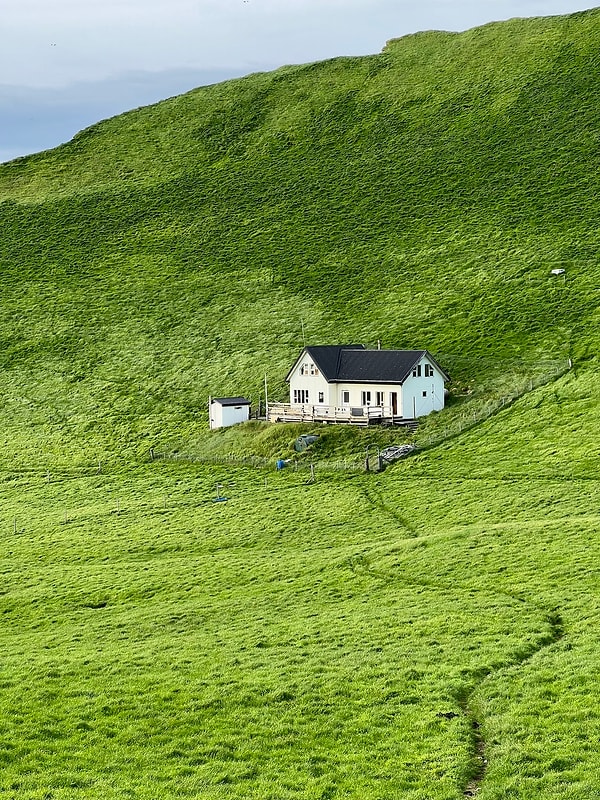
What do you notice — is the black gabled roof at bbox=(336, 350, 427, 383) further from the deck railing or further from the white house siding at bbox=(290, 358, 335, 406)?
the deck railing

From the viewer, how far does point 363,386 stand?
72.6m

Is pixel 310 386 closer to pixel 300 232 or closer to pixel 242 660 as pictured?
pixel 242 660

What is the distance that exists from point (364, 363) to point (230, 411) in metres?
12.4

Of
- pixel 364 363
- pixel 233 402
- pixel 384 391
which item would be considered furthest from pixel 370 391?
pixel 233 402

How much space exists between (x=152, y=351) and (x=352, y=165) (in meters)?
49.2

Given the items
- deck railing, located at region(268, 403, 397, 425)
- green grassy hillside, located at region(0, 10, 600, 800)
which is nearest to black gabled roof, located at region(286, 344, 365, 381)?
deck railing, located at region(268, 403, 397, 425)

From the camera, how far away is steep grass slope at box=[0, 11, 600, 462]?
92.4 metres

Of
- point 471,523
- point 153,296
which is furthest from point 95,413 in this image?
point 471,523

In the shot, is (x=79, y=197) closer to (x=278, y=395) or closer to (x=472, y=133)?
(x=472, y=133)

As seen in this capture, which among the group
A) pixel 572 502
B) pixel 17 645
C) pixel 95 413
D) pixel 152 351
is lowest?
pixel 17 645

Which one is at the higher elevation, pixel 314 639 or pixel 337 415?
pixel 337 415

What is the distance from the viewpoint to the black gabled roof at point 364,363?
2803 inches

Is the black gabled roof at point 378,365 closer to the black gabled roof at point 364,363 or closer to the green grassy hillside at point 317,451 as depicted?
the black gabled roof at point 364,363

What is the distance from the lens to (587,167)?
118m
